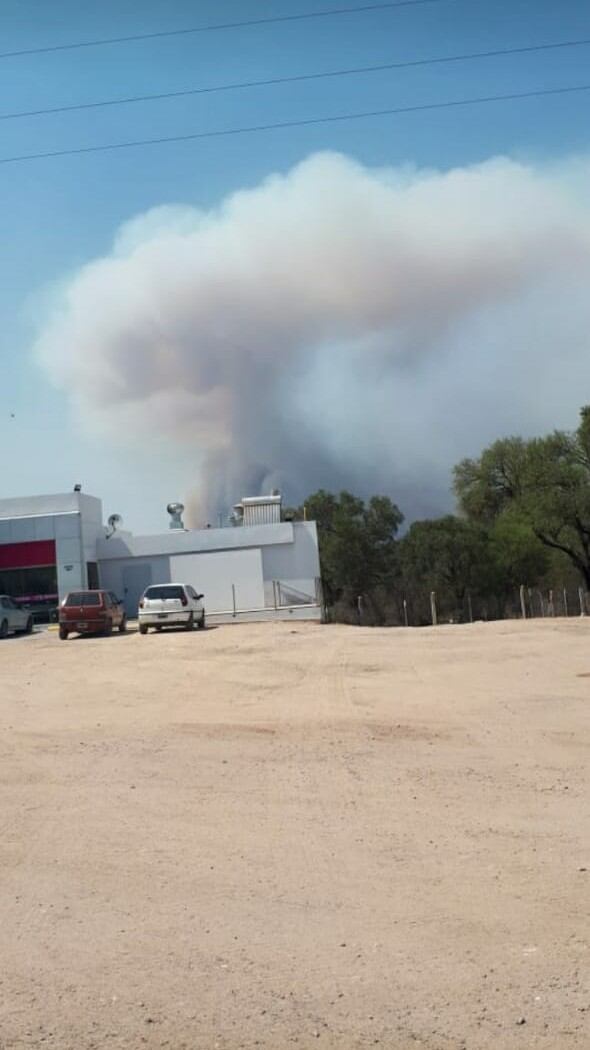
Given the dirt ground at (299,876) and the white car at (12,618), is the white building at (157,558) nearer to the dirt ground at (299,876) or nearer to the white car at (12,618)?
the white car at (12,618)

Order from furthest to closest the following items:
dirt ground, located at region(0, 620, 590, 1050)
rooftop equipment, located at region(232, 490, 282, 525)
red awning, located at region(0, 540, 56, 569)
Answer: rooftop equipment, located at region(232, 490, 282, 525)
red awning, located at region(0, 540, 56, 569)
dirt ground, located at region(0, 620, 590, 1050)

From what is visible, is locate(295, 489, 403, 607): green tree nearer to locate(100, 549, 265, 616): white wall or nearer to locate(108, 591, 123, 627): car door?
locate(100, 549, 265, 616): white wall

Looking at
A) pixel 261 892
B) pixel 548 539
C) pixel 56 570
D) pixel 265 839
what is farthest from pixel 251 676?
pixel 548 539

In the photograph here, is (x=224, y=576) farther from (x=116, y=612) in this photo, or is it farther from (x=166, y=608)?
(x=166, y=608)

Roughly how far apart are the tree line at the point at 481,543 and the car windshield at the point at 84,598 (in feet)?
50.6

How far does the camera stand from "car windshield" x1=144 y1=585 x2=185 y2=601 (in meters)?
33.7

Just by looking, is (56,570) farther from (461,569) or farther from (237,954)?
(237,954)

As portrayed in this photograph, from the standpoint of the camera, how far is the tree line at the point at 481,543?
52.6 m

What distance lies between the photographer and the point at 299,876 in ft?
21.9

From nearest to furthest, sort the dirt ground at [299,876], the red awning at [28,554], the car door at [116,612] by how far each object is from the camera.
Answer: the dirt ground at [299,876] < the car door at [116,612] < the red awning at [28,554]

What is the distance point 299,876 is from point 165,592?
27.4 metres

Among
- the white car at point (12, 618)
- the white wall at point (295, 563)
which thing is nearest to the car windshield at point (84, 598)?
the white car at point (12, 618)

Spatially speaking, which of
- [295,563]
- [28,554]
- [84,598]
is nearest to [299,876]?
[84,598]

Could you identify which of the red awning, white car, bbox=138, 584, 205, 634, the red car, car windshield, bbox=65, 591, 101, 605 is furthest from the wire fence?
car windshield, bbox=65, 591, 101, 605
